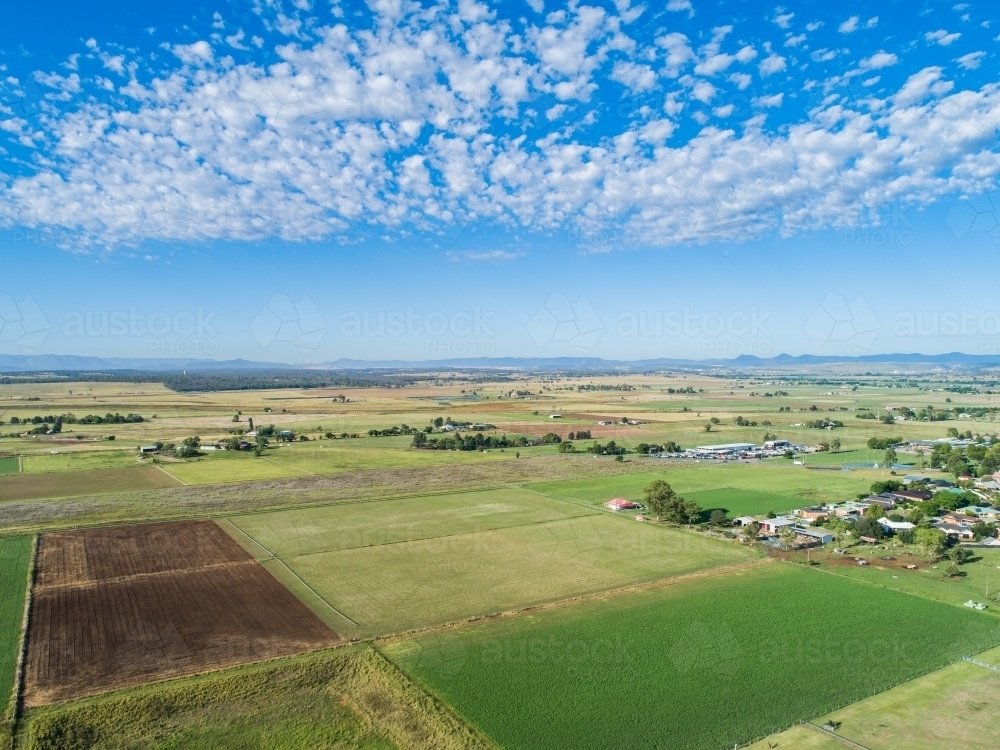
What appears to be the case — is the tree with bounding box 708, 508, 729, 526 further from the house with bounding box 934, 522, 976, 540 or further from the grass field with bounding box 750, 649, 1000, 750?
the grass field with bounding box 750, 649, 1000, 750

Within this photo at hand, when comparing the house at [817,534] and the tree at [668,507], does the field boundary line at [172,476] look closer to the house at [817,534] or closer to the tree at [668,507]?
the tree at [668,507]

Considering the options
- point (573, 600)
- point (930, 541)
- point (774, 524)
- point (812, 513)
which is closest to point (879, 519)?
point (812, 513)

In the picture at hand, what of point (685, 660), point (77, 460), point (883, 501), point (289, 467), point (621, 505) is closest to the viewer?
point (685, 660)

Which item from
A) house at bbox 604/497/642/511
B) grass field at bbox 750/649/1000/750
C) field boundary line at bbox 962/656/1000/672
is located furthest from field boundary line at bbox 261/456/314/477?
field boundary line at bbox 962/656/1000/672

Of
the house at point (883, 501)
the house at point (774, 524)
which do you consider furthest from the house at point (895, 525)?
the house at point (774, 524)

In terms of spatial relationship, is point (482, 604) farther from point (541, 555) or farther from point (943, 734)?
point (943, 734)

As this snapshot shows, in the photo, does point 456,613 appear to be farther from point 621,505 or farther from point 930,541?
point 930,541

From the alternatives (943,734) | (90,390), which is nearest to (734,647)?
(943,734)
